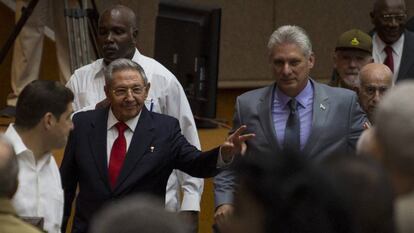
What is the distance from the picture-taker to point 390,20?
302 inches

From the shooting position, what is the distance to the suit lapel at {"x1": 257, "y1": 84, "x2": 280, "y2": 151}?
5605 mm

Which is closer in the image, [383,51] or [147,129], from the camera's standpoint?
[147,129]

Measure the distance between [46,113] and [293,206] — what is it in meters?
2.55

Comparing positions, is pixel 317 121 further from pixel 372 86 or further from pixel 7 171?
pixel 7 171

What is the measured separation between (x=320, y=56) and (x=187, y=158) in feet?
18.5

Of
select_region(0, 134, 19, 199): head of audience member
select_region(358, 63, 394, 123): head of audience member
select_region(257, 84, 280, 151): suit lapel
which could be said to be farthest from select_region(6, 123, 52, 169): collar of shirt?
select_region(358, 63, 394, 123): head of audience member

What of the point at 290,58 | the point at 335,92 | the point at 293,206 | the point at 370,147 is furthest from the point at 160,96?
the point at 293,206

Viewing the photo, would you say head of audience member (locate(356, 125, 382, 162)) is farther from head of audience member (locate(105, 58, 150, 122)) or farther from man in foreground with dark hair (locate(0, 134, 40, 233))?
head of audience member (locate(105, 58, 150, 122))

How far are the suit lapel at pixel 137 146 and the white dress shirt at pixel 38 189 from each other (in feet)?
1.81

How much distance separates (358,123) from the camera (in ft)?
18.7

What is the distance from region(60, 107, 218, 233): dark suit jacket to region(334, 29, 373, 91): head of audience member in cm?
137

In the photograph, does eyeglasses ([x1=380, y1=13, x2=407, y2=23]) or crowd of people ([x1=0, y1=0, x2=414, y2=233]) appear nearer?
crowd of people ([x1=0, y1=0, x2=414, y2=233])

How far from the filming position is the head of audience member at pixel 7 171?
11.8 feet

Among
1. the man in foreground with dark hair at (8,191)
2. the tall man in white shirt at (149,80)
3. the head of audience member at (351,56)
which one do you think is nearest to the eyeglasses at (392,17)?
the head of audience member at (351,56)
